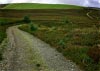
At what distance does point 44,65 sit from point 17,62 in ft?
9.29

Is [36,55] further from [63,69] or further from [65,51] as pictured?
[63,69]

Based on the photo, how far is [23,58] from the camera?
1139 inches

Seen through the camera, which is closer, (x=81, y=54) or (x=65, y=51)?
(x=81, y=54)

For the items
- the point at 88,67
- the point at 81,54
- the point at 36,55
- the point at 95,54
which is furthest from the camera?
the point at 36,55

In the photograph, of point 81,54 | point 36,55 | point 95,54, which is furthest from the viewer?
point 36,55

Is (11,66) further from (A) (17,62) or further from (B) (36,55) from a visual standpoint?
(B) (36,55)

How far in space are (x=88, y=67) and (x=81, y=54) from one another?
5.16 metres

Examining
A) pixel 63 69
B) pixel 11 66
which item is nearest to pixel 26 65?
pixel 11 66

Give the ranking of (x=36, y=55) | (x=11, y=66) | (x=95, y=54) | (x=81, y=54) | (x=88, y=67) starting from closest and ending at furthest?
(x=88, y=67)
(x=11, y=66)
(x=95, y=54)
(x=81, y=54)
(x=36, y=55)

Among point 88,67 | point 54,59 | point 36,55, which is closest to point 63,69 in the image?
point 88,67

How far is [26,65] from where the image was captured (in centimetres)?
2502

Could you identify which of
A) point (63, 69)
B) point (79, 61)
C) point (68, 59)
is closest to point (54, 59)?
point (68, 59)

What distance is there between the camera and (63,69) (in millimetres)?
23234

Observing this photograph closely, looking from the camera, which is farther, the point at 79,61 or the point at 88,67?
the point at 79,61
